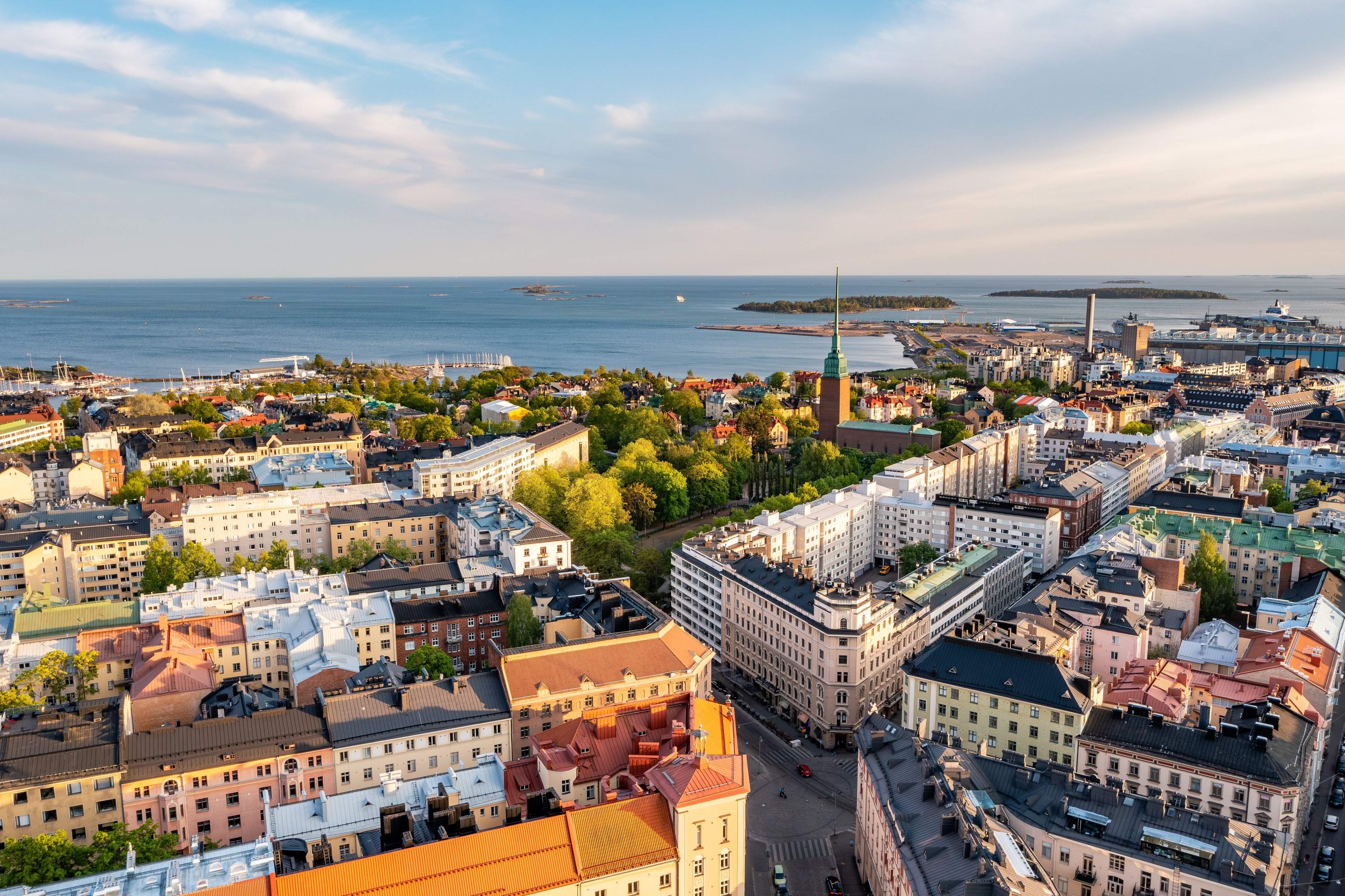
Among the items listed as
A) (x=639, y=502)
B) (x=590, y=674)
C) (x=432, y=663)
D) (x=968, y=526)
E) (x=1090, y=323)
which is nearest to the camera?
(x=590, y=674)

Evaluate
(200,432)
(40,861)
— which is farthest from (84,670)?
(200,432)

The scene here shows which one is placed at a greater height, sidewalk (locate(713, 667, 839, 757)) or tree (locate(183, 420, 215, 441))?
tree (locate(183, 420, 215, 441))

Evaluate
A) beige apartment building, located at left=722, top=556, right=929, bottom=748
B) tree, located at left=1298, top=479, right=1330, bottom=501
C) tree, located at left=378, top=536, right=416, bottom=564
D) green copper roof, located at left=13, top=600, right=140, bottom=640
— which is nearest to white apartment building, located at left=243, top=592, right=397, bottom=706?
green copper roof, located at left=13, top=600, right=140, bottom=640

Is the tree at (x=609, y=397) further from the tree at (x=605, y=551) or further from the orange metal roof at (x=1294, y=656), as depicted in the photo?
the orange metal roof at (x=1294, y=656)

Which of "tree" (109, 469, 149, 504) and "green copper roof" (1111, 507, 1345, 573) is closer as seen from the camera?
"green copper roof" (1111, 507, 1345, 573)

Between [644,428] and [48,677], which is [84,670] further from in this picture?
[644,428]

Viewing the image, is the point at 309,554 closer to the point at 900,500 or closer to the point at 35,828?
the point at 35,828

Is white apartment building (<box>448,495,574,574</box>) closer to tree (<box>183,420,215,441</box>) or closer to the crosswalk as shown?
the crosswalk
